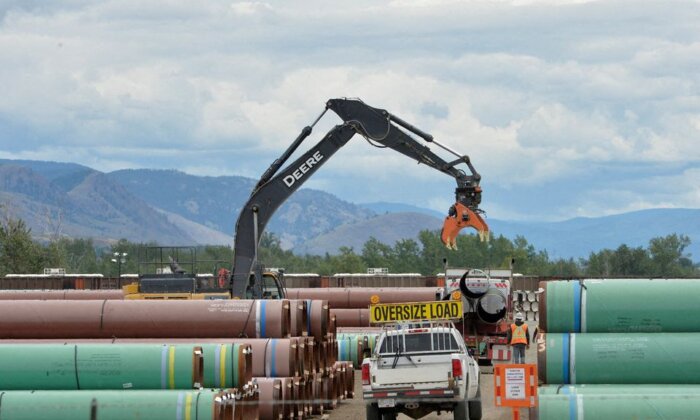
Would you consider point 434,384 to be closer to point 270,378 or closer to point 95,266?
point 270,378

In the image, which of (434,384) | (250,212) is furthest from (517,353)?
(250,212)

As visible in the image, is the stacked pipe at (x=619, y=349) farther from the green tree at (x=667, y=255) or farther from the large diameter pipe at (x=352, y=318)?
the green tree at (x=667, y=255)

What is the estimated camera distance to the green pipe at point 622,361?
63.8 feet

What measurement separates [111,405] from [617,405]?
7.28 meters

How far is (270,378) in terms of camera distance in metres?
24.4

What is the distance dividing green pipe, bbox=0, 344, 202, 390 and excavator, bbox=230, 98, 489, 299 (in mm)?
14495

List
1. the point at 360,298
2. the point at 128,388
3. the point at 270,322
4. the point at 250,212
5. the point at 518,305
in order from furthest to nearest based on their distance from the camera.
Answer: the point at 518,305, the point at 360,298, the point at 250,212, the point at 270,322, the point at 128,388

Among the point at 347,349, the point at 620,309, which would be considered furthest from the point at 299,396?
the point at 347,349

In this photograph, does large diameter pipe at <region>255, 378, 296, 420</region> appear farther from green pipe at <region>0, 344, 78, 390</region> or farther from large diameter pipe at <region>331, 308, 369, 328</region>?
large diameter pipe at <region>331, 308, 369, 328</region>

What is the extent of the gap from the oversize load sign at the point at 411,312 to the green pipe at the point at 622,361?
7.44 meters

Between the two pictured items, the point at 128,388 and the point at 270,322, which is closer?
the point at 128,388

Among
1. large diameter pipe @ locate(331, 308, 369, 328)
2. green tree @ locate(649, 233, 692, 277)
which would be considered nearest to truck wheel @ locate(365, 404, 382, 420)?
large diameter pipe @ locate(331, 308, 369, 328)

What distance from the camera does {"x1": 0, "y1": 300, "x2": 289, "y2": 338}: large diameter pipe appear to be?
24781 millimetres

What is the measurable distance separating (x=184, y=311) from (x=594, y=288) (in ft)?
26.9
